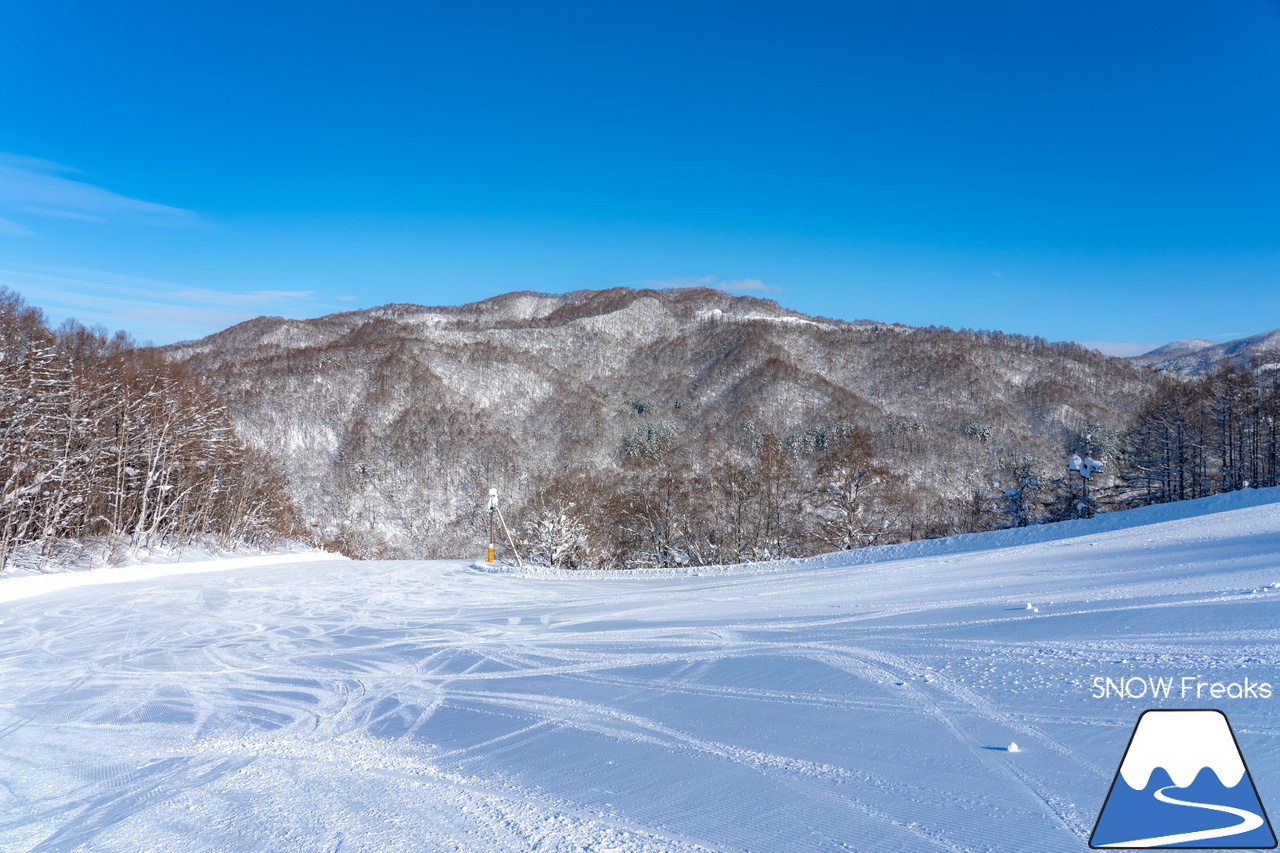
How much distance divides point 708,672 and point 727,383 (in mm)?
130195

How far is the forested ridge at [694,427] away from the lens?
32.6 m

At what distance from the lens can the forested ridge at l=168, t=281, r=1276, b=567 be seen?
32.6 m

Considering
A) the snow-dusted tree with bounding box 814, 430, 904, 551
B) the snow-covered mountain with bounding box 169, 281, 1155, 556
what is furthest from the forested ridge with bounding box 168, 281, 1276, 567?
the snow-covered mountain with bounding box 169, 281, 1155, 556

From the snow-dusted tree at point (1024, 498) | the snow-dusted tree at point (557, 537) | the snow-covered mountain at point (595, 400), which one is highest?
the snow-covered mountain at point (595, 400)

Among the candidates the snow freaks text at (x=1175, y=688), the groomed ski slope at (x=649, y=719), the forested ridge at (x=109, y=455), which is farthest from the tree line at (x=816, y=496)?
the snow freaks text at (x=1175, y=688)

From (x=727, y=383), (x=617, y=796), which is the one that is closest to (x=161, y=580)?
(x=617, y=796)

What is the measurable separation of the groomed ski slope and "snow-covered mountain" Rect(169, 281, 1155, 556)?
48282 mm

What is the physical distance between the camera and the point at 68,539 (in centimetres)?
2345

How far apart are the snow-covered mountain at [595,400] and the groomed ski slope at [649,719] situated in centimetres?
4828

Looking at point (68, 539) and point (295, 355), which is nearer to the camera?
point (68, 539)

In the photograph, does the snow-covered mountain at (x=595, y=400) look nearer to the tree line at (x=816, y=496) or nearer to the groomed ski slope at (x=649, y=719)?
the tree line at (x=816, y=496)

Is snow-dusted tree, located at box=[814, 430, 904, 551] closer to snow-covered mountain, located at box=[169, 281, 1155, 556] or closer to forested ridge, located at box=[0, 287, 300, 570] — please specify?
snow-covered mountain, located at box=[169, 281, 1155, 556]

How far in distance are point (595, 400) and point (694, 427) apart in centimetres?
1967

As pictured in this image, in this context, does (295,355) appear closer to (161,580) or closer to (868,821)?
(161,580)
